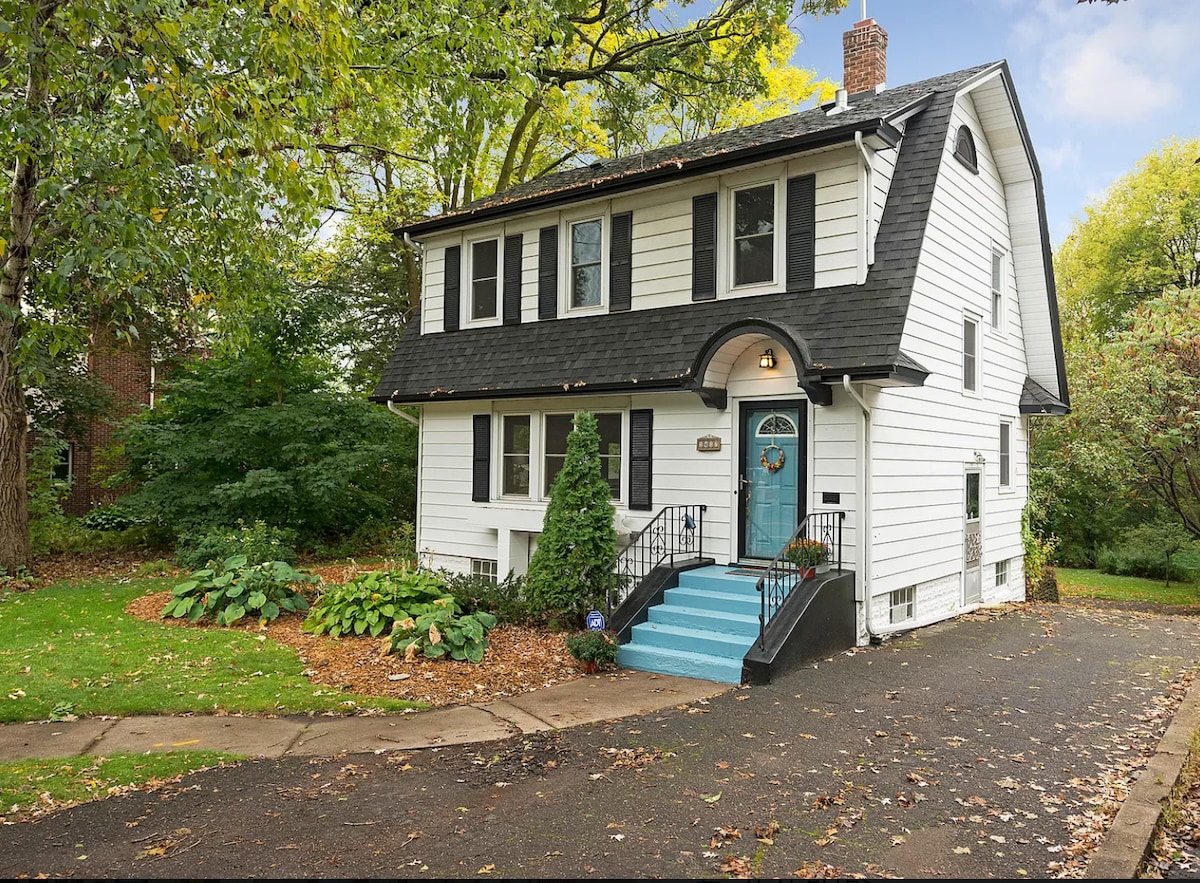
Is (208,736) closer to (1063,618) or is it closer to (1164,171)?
(1063,618)

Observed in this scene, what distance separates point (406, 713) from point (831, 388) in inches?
231

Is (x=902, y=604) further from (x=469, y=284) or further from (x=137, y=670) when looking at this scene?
(x=137, y=670)

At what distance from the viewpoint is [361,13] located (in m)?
9.97

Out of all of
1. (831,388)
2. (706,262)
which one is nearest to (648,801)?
(831,388)

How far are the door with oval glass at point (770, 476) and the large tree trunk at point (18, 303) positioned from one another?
305 inches

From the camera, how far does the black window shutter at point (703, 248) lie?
1079cm

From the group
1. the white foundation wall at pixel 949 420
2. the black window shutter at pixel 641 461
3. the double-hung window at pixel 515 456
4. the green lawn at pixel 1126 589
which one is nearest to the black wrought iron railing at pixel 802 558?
the white foundation wall at pixel 949 420

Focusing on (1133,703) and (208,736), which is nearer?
(208,736)

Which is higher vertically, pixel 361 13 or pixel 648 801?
pixel 361 13

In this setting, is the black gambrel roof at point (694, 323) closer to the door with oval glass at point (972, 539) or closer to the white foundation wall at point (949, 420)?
the white foundation wall at point (949, 420)

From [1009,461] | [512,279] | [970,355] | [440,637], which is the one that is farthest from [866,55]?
[440,637]

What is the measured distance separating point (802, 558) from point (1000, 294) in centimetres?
720

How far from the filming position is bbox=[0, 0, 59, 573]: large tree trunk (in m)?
6.54

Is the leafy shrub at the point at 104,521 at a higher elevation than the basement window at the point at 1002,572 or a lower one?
higher
